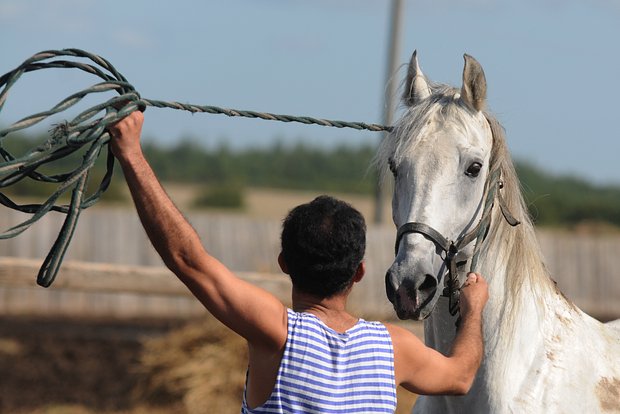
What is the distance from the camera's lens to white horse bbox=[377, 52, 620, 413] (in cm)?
336

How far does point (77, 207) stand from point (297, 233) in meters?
0.58

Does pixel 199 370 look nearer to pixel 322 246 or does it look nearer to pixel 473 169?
pixel 473 169

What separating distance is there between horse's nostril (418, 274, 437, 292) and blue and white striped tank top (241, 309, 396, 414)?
75 cm

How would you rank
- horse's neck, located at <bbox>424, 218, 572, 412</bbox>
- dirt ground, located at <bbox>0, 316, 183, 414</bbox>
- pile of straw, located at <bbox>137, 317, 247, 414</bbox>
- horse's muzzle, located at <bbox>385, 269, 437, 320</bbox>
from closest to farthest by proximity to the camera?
horse's muzzle, located at <bbox>385, 269, 437, 320</bbox>, horse's neck, located at <bbox>424, 218, 572, 412</bbox>, pile of straw, located at <bbox>137, 317, 247, 414</bbox>, dirt ground, located at <bbox>0, 316, 183, 414</bbox>

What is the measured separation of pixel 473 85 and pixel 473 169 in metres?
0.36

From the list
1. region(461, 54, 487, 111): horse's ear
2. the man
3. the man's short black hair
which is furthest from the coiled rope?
region(461, 54, 487, 111): horse's ear

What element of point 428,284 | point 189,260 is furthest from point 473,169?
point 189,260

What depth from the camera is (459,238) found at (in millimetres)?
3422

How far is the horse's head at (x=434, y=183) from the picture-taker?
126 inches

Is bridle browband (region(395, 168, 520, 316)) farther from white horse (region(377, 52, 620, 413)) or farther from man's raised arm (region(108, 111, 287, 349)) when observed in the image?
man's raised arm (region(108, 111, 287, 349))

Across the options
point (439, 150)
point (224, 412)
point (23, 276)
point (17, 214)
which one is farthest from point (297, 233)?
point (17, 214)

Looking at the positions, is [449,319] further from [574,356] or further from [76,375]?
[76,375]

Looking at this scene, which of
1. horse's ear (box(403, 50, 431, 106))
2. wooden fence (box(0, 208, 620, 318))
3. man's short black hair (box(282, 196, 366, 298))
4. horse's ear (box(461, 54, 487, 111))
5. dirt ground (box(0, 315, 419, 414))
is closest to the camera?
man's short black hair (box(282, 196, 366, 298))

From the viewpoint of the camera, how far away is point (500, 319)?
3.58m
